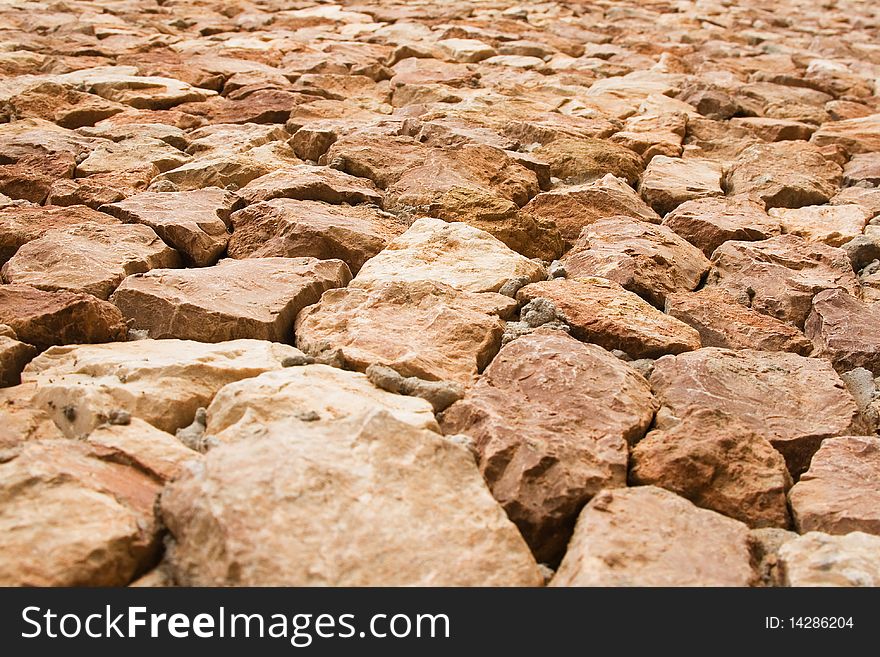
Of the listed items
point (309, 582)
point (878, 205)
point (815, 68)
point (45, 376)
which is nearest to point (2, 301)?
point (45, 376)

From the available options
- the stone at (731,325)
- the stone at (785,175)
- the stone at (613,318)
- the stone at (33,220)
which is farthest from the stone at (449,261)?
the stone at (785,175)

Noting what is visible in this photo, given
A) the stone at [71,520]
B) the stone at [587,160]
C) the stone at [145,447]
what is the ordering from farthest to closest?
the stone at [587,160] → the stone at [145,447] → the stone at [71,520]

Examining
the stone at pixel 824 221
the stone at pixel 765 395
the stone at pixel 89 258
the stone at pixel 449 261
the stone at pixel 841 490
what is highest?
the stone at pixel 89 258

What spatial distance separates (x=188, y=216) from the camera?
9.11 ft

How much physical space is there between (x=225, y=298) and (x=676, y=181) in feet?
7.01

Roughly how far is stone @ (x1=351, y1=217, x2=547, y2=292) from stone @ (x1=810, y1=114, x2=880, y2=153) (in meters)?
2.40

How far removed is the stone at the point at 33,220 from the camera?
254cm

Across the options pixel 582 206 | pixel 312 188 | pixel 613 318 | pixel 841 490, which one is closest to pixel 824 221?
pixel 582 206

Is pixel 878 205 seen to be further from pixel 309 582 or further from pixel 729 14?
pixel 729 14

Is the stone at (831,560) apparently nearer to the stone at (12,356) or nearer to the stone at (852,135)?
the stone at (12,356)

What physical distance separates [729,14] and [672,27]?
3.69 ft

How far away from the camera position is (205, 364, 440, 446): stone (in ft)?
5.46

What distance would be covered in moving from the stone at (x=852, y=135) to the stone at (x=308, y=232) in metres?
2.59

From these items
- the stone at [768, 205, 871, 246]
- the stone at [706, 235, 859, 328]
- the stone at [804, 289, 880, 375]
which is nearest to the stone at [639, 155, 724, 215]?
the stone at [768, 205, 871, 246]
